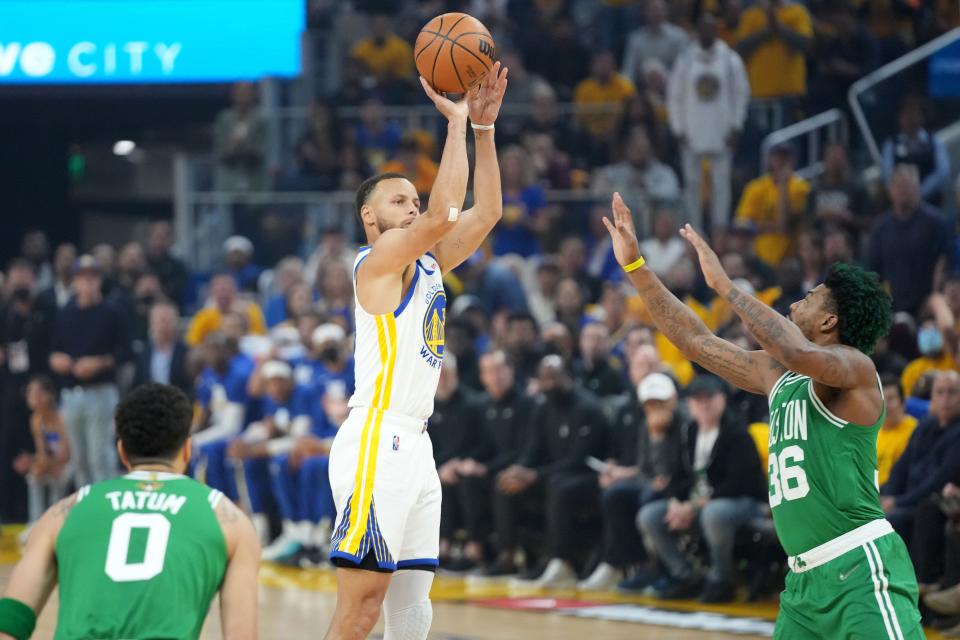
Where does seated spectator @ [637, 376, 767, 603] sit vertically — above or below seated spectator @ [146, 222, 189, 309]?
below

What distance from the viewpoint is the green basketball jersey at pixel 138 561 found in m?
3.81

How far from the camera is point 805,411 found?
5.02 metres

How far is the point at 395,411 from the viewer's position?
5.71 meters

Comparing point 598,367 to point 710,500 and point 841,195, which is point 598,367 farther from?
point 841,195

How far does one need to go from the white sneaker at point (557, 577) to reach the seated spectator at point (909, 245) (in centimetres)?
317

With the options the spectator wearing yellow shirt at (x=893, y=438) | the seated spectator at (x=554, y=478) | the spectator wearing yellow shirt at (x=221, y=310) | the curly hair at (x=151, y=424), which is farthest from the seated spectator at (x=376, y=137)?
the curly hair at (x=151, y=424)

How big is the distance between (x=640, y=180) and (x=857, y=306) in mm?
9684

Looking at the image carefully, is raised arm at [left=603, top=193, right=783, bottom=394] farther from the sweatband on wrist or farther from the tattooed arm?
the sweatband on wrist

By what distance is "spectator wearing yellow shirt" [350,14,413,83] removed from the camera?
1686 cm

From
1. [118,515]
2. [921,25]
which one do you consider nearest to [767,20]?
[921,25]

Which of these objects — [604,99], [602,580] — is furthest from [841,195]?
[602,580]

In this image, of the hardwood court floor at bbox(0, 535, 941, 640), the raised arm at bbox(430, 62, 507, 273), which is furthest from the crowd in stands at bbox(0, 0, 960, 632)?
the raised arm at bbox(430, 62, 507, 273)

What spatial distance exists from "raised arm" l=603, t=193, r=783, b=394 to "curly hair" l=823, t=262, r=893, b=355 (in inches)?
16.3

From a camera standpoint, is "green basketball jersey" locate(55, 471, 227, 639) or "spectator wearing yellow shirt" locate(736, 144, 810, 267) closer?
"green basketball jersey" locate(55, 471, 227, 639)
